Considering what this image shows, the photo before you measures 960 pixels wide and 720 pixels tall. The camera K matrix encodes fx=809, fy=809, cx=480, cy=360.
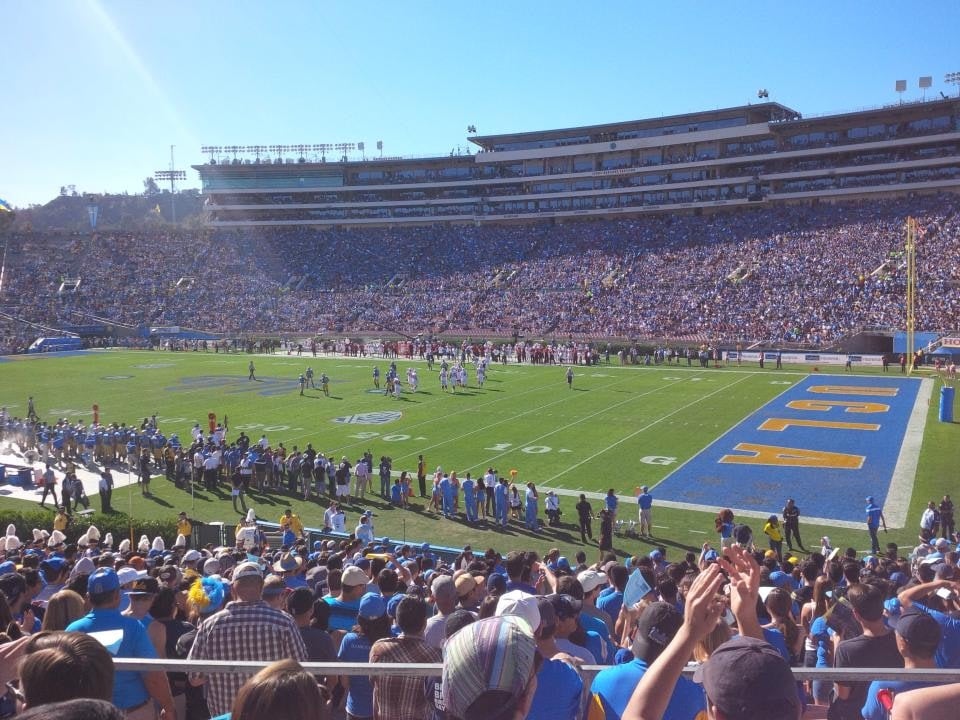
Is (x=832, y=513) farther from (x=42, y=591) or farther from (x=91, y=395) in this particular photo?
(x=91, y=395)

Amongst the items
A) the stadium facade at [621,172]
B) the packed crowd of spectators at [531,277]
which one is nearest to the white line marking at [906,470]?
the packed crowd of spectators at [531,277]

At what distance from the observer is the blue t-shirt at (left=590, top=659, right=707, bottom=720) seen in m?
3.15

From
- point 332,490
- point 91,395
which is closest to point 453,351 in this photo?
point 91,395

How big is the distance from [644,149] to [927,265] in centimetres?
3064

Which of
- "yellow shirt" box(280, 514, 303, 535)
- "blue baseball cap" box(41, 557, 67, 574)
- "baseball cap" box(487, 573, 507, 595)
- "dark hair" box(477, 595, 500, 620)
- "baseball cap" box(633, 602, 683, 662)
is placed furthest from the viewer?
"yellow shirt" box(280, 514, 303, 535)

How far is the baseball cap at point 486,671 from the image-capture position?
2305 mm

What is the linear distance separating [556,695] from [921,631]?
6.10ft

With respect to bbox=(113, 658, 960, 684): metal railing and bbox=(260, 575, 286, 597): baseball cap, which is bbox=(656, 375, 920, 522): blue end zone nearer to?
bbox=(260, 575, 286, 597): baseball cap

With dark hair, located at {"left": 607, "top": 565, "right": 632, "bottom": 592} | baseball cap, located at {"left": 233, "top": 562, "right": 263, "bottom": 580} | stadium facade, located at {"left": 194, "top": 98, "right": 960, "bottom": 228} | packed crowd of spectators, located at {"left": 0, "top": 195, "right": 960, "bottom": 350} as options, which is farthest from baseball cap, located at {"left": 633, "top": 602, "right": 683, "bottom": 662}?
stadium facade, located at {"left": 194, "top": 98, "right": 960, "bottom": 228}

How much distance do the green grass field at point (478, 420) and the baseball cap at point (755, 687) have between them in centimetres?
1437

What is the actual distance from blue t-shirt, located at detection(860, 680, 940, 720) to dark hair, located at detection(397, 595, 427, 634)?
219cm

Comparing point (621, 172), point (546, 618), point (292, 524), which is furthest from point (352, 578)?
point (621, 172)

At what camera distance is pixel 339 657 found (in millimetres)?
4922

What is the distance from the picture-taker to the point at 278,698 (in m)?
2.32
